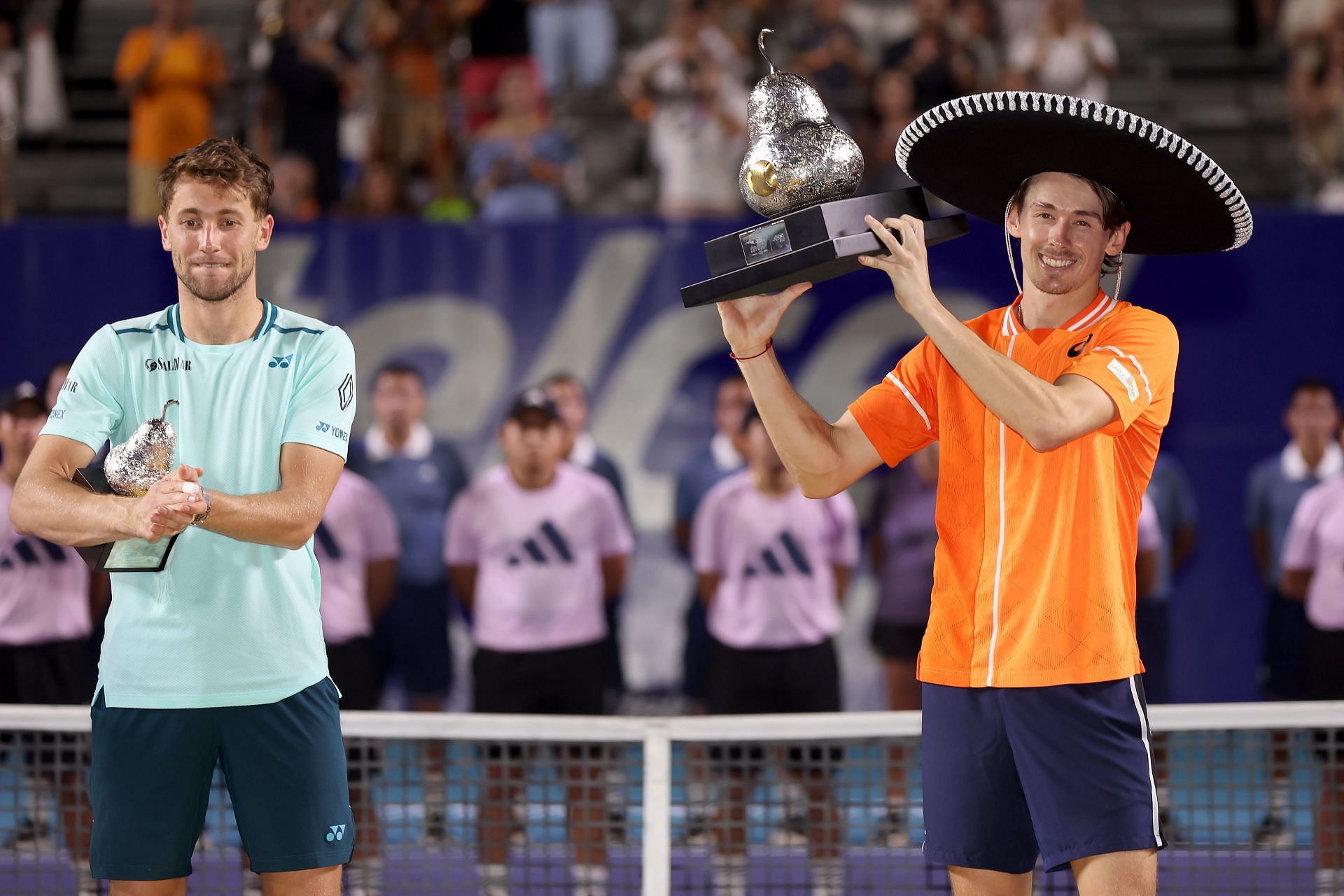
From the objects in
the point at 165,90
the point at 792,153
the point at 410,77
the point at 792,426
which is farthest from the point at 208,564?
the point at 410,77

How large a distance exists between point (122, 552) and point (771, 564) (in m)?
4.71

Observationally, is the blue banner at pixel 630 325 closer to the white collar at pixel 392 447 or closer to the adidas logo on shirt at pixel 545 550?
the white collar at pixel 392 447

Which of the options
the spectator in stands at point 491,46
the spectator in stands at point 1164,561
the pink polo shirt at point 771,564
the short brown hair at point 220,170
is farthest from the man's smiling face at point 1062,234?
the spectator in stands at point 491,46

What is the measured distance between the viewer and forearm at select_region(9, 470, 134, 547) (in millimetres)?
3148

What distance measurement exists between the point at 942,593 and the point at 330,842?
148 centimetres

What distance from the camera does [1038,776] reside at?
3314mm

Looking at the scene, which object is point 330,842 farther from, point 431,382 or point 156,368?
point 431,382

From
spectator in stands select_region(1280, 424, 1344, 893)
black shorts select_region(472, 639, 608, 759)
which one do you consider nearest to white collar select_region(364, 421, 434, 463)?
black shorts select_region(472, 639, 608, 759)

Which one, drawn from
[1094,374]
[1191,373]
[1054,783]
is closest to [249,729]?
[1054,783]

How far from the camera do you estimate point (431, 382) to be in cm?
867

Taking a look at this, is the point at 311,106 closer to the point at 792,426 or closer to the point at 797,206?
the point at 797,206

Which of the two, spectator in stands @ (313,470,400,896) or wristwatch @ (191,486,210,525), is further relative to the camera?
spectator in stands @ (313,470,400,896)

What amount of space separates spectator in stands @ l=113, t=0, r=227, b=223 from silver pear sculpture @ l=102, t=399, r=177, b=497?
6739mm

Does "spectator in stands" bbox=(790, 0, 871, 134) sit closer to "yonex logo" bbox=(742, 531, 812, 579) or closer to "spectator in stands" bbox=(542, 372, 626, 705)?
"spectator in stands" bbox=(542, 372, 626, 705)
